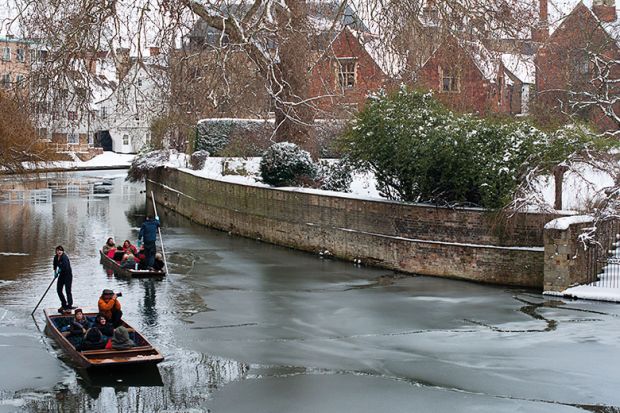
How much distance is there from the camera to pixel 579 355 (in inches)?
577

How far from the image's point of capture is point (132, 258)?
22.4m

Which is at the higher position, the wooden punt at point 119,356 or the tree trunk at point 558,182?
the tree trunk at point 558,182

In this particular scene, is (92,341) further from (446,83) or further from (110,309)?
(446,83)

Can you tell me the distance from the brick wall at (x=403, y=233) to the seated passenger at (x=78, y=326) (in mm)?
9160

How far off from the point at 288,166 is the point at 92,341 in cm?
1478

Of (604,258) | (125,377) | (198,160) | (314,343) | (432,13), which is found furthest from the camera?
(198,160)

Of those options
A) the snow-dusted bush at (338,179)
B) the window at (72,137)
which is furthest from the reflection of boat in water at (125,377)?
the snow-dusted bush at (338,179)

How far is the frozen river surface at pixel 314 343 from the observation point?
1236cm

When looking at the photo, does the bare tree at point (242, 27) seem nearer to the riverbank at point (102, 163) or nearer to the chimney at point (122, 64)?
the chimney at point (122, 64)

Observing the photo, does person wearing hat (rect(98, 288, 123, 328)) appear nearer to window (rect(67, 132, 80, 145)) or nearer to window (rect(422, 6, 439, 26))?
window (rect(67, 132, 80, 145))

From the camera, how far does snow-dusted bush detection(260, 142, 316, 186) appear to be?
28141mm

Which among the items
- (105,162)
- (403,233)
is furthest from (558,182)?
(105,162)

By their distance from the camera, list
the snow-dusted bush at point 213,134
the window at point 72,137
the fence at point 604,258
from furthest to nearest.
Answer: the snow-dusted bush at point 213,134 → the window at point 72,137 → the fence at point 604,258

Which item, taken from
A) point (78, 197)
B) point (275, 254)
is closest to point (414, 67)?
point (275, 254)
